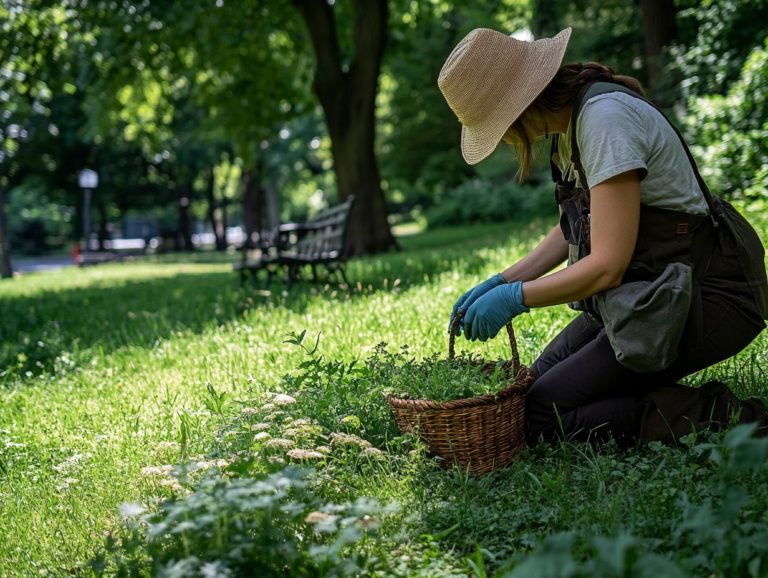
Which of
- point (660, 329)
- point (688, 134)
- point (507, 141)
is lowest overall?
point (660, 329)

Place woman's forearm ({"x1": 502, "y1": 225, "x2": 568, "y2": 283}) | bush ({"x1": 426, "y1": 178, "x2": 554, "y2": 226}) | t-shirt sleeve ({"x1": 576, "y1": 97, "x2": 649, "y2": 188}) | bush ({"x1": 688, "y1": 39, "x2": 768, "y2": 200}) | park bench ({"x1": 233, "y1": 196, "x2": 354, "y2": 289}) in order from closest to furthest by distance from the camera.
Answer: t-shirt sleeve ({"x1": 576, "y1": 97, "x2": 649, "y2": 188}) < woman's forearm ({"x1": 502, "y1": 225, "x2": 568, "y2": 283}) < bush ({"x1": 688, "y1": 39, "x2": 768, "y2": 200}) < park bench ({"x1": 233, "y1": 196, "x2": 354, "y2": 289}) < bush ({"x1": 426, "y1": 178, "x2": 554, "y2": 226})

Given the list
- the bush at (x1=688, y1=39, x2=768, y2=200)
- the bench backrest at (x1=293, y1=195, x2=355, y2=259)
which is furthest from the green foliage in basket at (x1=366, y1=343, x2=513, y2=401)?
the bench backrest at (x1=293, y1=195, x2=355, y2=259)

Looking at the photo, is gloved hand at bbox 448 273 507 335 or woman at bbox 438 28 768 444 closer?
woman at bbox 438 28 768 444

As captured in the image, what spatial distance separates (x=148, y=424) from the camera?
3885 millimetres

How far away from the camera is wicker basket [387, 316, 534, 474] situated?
2844mm

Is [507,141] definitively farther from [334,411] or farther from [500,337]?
[500,337]

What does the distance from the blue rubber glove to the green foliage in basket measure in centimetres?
17

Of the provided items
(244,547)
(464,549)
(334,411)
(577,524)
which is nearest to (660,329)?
(577,524)

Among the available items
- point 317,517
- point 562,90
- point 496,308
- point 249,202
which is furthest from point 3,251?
point 317,517

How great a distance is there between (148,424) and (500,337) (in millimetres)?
2021

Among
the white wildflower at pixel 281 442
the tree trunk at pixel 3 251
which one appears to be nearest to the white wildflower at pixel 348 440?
the white wildflower at pixel 281 442

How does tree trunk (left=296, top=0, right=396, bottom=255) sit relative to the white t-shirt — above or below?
above

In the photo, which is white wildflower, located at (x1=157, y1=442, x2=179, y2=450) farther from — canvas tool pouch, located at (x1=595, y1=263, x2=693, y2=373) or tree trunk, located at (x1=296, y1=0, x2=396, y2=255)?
tree trunk, located at (x1=296, y1=0, x2=396, y2=255)

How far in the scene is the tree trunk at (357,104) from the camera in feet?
47.8
